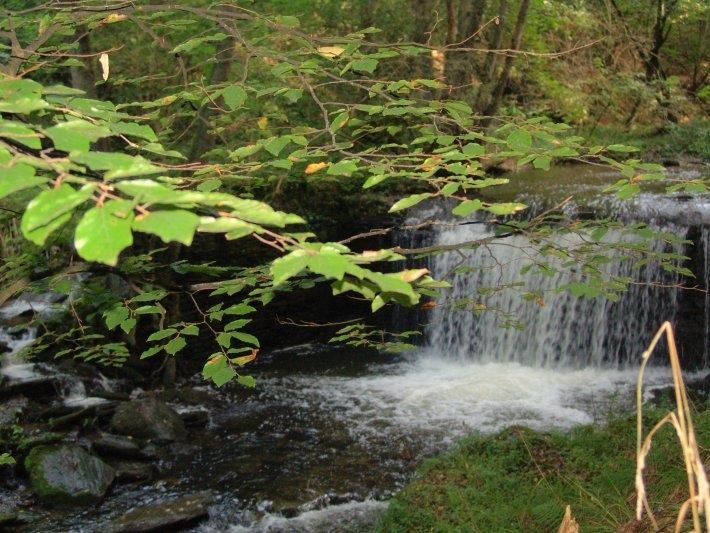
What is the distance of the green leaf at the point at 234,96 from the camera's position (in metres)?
2.39

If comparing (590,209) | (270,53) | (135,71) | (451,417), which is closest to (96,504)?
(451,417)

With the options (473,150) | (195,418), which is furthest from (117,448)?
(473,150)

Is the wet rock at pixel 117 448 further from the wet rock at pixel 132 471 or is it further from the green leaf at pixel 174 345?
the green leaf at pixel 174 345

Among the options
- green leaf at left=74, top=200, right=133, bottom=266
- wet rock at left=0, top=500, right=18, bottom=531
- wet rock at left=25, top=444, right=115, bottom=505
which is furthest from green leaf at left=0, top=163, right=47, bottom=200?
wet rock at left=25, top=444, right=115, bottom=505

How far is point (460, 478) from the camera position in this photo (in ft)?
15.3

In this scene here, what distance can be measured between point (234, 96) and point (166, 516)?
3.79 meters

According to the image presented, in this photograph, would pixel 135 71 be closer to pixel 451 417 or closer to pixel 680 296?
pixel 451 417

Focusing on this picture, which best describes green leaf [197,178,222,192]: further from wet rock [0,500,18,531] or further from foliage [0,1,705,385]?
wet rock [0,500,18,531]

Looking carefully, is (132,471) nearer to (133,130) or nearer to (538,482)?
(538,482)

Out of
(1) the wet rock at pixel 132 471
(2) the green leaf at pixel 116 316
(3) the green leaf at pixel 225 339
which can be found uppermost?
(3) the green leaf at pixel 225 339

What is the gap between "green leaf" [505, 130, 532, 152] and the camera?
7.43 ft

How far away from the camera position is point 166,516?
519 centimetres

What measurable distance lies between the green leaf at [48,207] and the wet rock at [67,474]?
16.9 feet

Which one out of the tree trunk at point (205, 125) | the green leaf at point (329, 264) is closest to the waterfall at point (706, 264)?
the tree trunk at point (205, 125)
